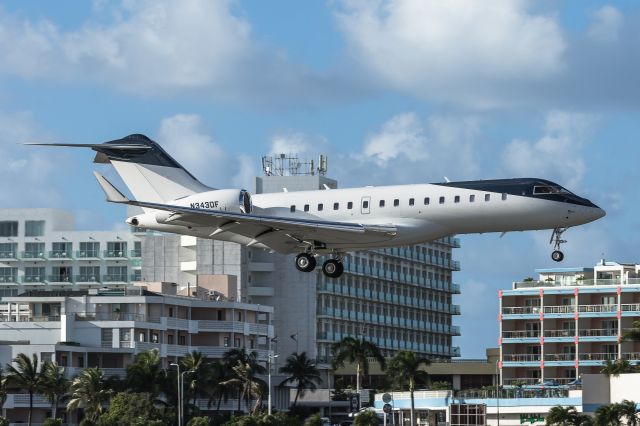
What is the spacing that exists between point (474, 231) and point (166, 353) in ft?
261

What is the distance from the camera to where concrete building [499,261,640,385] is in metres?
145

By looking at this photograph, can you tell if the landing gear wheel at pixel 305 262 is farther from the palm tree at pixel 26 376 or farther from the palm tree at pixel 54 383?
the palm tree at pixel 54 383

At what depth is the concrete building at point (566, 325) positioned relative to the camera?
145250 millimetres

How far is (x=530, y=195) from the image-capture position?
2751 inches

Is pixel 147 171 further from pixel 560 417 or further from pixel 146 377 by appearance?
pixel 146 377

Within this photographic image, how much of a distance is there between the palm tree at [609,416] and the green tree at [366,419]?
2614 cm

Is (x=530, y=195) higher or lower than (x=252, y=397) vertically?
higher

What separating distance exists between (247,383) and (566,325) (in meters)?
31.7

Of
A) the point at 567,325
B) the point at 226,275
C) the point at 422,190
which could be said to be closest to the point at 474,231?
the point at 422,190

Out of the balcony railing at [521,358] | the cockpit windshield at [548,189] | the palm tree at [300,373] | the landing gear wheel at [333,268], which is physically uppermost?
the cockpit windshield at [548,189]

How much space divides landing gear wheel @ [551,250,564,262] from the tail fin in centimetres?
1923

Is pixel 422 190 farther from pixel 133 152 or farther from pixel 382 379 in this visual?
pixel 382 379

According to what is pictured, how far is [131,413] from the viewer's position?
118562mm

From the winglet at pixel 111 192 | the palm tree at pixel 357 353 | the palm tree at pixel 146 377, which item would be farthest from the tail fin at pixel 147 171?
the palm tree at pixel 357 353
